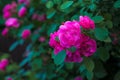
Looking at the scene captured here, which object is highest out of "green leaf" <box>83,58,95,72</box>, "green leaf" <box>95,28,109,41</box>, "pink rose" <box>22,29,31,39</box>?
"green leaf" <box>95,28,109,41</box>

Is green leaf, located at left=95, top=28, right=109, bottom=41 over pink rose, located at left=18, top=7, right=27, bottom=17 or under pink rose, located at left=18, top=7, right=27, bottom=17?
over

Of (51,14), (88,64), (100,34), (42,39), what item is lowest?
(42,39)

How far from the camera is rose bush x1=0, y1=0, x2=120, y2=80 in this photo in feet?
4.50

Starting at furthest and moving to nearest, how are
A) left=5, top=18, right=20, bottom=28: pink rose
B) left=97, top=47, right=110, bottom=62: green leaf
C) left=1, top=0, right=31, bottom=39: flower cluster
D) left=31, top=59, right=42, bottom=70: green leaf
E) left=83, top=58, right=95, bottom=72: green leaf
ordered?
left=5, top=18, right=20, bottom=28: pink rose → left=1, top=0, right=31, bottom=39: flower cluster → left=31, top=59, right=42, bottom=70: green leaf → left=97, top=47, right=110, bottom=62: green leaf → left=83, top=58, right=95, bottom=72: green leaf

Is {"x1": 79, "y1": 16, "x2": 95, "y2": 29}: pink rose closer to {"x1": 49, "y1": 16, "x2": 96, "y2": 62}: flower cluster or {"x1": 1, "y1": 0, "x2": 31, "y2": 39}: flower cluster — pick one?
{"x1": 49, "y1": 16, "x2": 96, "y2": 62}: flower cluster

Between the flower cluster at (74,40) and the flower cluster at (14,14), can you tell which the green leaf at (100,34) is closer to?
the flower cluster at (74,40)

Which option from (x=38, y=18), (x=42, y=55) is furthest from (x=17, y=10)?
(x=42, y=55)

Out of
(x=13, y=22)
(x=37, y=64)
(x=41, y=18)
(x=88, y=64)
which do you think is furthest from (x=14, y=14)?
(x=88, y=64)

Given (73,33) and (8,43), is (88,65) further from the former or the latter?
(8,43)

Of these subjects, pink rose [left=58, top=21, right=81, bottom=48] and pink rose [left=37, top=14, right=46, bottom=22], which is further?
pink rose [left=37, top=14, right=46, bottom=22]

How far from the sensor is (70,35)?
1325 millimetres

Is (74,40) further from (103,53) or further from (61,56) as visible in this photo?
(103,53)

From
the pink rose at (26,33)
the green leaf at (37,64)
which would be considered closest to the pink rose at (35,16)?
the pink rose at (26,33)

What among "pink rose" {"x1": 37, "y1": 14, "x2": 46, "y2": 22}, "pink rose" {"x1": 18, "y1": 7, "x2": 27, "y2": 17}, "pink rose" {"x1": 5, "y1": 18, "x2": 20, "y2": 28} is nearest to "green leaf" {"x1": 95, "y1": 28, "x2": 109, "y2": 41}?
"pink rose" {"x1": 37, "y1": 14, "x2": 46, "y2": 22}
